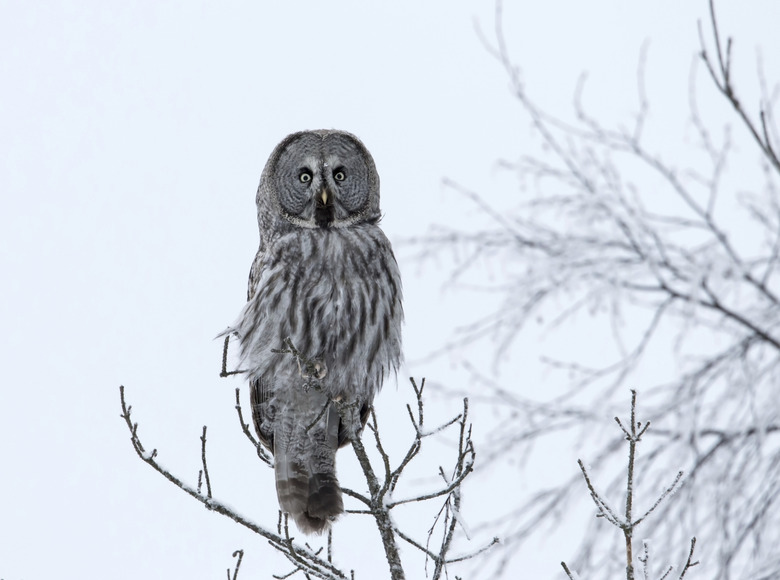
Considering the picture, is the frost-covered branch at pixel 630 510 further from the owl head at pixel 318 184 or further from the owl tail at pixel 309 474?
the owl head at pixel 318 184

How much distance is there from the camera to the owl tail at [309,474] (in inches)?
124

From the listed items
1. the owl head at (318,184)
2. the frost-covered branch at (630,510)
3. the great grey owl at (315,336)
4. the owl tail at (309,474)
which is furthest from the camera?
the owl head at (318,184)

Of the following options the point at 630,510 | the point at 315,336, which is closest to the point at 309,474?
the point at 315,336

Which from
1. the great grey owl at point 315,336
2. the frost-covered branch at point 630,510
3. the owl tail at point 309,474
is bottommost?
the frost-covered branch at point 630,510

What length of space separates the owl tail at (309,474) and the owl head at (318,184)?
2.33 ft

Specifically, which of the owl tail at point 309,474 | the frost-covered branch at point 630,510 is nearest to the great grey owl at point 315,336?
the owl tail at point 309,474

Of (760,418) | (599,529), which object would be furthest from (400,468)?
(760,418)

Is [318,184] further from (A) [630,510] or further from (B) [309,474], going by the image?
(A) [630,510]

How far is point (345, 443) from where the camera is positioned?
3432mm

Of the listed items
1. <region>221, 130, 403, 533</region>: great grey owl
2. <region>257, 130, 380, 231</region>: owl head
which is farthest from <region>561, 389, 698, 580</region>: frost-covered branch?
<region>257, 130, 380, 231</region>: owl head

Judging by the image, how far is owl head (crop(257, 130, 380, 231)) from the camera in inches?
144

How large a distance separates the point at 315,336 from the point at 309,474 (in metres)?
0.43

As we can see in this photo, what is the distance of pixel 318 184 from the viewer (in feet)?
12.2

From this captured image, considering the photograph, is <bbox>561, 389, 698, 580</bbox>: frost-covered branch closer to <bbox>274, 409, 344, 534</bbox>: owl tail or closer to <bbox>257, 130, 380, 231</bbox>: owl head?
<bbox>274, 409, 344, 534</bbox>: owl tail
